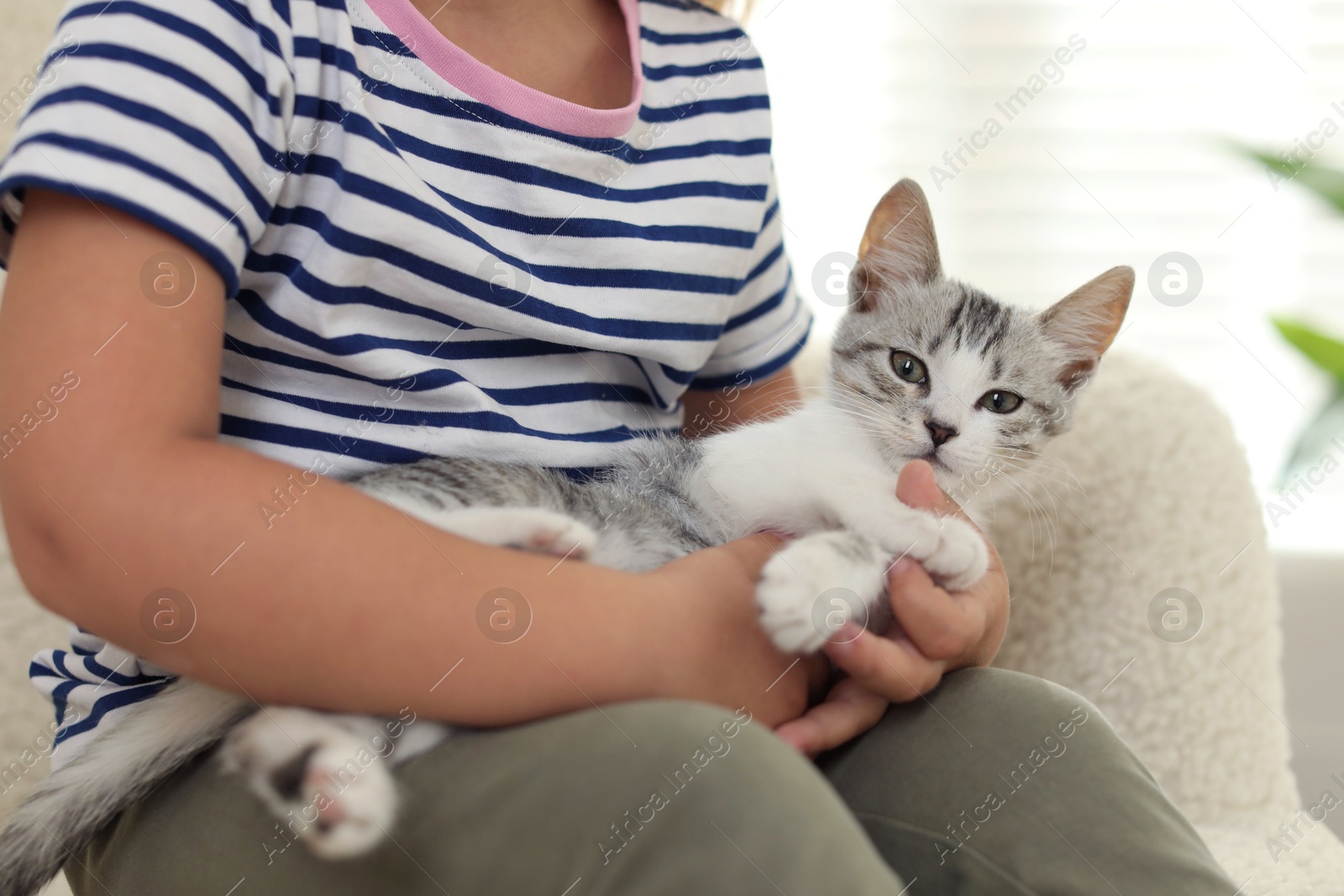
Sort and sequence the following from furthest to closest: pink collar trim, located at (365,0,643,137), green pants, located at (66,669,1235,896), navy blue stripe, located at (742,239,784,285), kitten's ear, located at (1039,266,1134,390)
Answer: navy blue stripe, located at (742,239,784,285)
kitten's ear, located at (1039,266,1134,390)
pink collar trim, located at (365,0,643,137)
green pants, located at (66,669,1235,896)

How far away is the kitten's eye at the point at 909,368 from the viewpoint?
1011 millimetres

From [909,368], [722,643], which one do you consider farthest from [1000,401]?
[722,643]

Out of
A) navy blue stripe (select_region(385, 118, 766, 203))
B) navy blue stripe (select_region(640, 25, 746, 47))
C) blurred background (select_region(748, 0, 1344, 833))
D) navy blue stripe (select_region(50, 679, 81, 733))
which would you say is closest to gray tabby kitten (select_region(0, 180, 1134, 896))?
navy blue stripe (select_region(50, 679, 81, 733))

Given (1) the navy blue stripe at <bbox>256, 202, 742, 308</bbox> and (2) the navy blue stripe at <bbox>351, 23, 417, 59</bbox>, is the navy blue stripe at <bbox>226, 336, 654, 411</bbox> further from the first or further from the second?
(2) the navy blue stripe at <bbox>351, 23, 417, 59</bbox>

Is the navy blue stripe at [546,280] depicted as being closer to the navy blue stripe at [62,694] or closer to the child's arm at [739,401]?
the child's arm at [739,401]

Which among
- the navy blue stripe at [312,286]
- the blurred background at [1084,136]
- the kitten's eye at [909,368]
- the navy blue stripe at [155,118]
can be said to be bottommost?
the navy blue stripe at [312,286]

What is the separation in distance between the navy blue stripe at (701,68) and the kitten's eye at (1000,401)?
1.66 feet

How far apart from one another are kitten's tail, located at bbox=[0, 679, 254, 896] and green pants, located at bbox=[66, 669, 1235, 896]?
27 mm

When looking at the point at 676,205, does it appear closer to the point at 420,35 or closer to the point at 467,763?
the point at 420,35

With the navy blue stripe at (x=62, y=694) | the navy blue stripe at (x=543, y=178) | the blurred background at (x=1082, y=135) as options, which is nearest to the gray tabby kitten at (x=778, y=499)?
the navy blue stripe at (x=62, y=694)

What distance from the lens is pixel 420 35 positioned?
0.85 meters

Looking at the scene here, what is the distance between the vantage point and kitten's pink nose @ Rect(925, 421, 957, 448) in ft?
3.09

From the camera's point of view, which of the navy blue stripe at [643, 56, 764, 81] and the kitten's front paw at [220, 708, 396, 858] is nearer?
the kitten's front paw at [220, 708, 396, 858]

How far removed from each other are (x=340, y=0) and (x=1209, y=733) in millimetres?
1354
